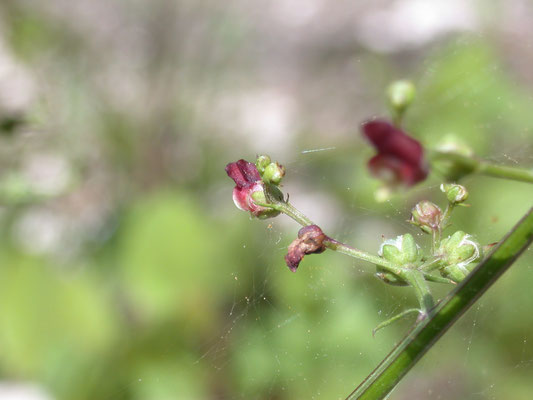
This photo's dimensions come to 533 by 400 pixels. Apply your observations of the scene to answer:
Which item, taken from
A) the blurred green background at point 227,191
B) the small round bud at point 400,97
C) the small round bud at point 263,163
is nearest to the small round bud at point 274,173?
the small round bud at point 263,163

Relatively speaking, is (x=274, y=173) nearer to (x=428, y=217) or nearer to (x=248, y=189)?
(x=248, y=189)

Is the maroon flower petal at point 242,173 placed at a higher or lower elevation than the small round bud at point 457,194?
lower

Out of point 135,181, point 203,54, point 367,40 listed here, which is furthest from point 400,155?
point 367,40

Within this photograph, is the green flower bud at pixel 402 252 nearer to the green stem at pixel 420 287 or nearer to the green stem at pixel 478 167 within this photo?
the green stem at pixel 420 287

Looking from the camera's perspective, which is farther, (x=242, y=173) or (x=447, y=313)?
(x=242, y=173)

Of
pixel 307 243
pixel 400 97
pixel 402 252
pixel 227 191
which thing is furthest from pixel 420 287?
pixel 227 191

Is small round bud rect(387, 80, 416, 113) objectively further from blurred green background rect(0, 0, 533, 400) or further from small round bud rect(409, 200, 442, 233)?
small round bud rect(409, 200, 442, 233)

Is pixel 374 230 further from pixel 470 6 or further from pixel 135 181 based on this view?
pixel 470 6
